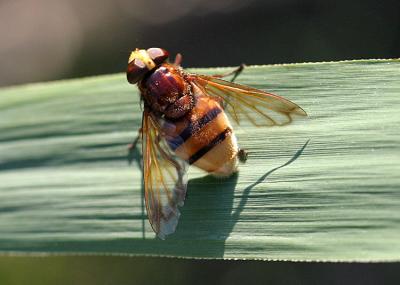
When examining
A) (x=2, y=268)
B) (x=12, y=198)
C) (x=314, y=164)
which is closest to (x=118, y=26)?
(x=2, y=268)

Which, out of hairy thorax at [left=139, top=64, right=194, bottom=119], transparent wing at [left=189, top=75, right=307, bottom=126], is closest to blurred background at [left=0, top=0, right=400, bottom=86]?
transparent wing at [left=189, top=75, right=307, bottom=126]

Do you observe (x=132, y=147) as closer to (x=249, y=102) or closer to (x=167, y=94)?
(x=167, y=94)

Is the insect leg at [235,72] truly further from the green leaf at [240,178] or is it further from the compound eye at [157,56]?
the compound eye at [157,56]

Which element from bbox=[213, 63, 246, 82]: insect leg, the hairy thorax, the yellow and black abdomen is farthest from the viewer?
bbox=[213, 63, 246, 82]: insect leg

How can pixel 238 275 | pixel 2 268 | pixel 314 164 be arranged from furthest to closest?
1. pixel 238 275
2. pixel 2 268
3. pixel 314 164

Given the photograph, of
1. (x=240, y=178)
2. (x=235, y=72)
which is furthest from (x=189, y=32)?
(x=240, y=178)

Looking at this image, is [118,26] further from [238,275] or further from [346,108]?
[346,108]

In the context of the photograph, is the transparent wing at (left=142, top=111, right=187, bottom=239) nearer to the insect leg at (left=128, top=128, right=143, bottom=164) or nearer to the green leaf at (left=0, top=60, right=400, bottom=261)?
the green leaf at (left=0, top=60, right=400, bottom=261)
